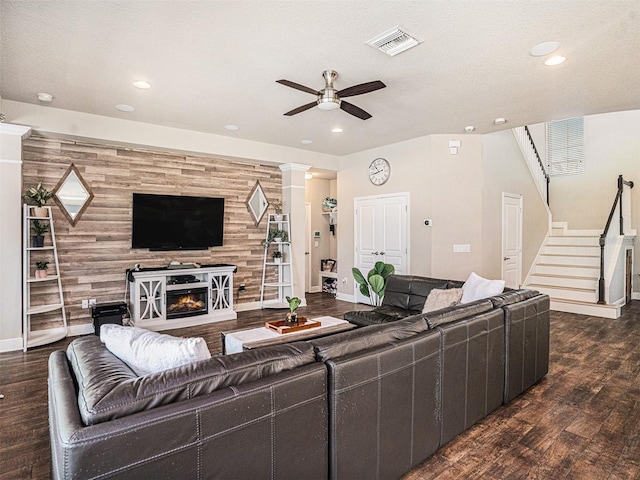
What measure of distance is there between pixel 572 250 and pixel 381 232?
4.22 metres

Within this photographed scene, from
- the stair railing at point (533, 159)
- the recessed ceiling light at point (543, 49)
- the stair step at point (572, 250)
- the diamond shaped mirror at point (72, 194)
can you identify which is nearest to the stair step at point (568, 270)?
the stair step at point (572, 250)

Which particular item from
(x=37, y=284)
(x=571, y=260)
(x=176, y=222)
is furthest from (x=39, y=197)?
(x=571, y=260)

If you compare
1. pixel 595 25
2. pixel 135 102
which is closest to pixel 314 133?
pixel 135 102

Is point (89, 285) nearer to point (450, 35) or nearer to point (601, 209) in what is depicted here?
point (450, 35)

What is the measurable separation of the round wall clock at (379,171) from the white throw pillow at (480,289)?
3259 millimetres

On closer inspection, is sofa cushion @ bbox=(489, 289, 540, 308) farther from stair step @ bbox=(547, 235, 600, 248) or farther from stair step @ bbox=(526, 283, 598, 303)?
stair step @ bbox=(547, 235, 600, 248)

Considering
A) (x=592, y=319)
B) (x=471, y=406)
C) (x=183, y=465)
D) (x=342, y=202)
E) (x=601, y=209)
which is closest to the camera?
(x=183, y=465)

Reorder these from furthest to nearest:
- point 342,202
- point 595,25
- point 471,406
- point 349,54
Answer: point 342,202 < point 349,54 < point 595,25 < point 471,406

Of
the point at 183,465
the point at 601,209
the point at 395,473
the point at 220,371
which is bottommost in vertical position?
the point at 395,473

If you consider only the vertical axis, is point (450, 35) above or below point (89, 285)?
above

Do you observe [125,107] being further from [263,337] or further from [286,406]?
[286,406]

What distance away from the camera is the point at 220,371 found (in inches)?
55.1

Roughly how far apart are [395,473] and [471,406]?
2.68 ft

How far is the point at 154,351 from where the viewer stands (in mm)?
1541
